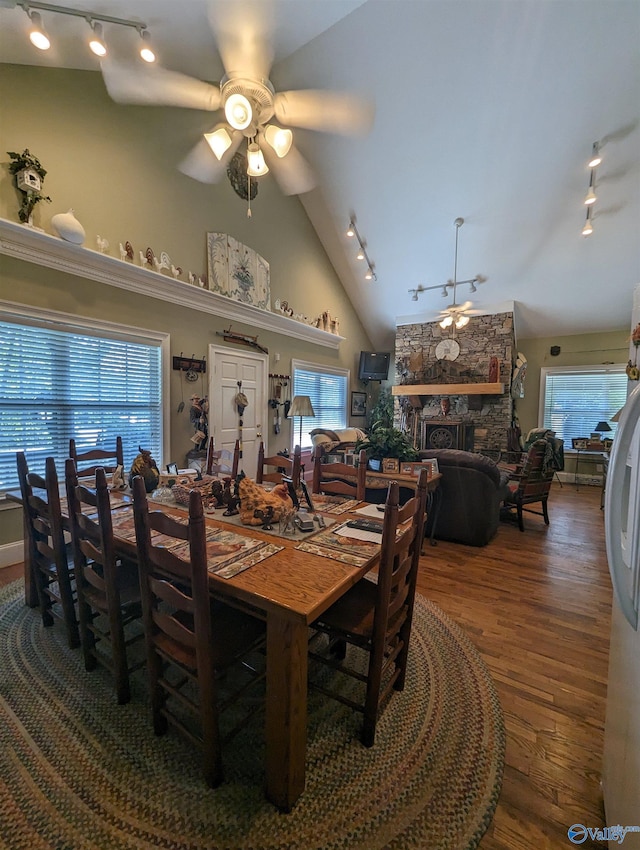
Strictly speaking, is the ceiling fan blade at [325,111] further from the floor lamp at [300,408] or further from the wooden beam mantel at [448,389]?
the wooden beam mantel at [448,389]

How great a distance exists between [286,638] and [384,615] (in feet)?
1.39

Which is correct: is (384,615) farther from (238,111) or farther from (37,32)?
(37,32)

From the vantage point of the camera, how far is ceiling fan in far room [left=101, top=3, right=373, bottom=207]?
2.07 meters

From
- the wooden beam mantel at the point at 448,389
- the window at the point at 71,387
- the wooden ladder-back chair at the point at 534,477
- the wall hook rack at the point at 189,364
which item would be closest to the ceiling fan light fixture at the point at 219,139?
the window at the point at 71,387

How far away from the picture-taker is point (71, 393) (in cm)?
318

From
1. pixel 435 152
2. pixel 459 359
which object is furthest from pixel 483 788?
pixel 459 359

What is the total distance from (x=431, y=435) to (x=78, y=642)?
20.7 ft

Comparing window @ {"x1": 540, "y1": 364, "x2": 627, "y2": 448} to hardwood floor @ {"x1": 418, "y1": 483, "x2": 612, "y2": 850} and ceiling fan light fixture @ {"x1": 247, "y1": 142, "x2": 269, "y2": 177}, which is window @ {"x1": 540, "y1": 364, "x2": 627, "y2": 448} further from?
ceiling fan light fixture @ {"x1": 247, "y1": 142, "x2": 269, "y2": 177}

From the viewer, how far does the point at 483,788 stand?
1272 mm

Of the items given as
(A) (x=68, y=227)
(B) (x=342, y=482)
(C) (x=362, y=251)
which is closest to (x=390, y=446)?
(B) (x=342, y=482)

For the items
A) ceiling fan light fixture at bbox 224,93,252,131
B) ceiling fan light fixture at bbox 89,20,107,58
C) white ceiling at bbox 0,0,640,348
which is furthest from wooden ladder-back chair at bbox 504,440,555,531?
ceiling fan light fixture at bbox 89,20,107,58

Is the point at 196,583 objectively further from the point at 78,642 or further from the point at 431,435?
the point at 431,435

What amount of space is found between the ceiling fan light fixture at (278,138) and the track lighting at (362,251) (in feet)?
12.5

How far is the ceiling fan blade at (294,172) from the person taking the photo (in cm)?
270
